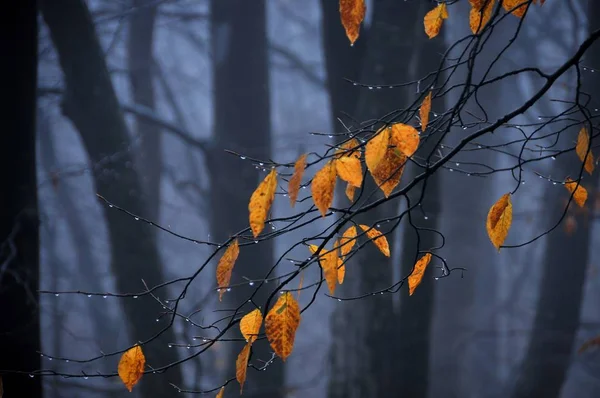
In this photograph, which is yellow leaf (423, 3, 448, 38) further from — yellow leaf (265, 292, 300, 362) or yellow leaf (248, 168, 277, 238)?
yellow leaf (265, 292, 300, 362)

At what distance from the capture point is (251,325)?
5.08 feet

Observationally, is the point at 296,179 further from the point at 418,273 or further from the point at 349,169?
the point at 418,273

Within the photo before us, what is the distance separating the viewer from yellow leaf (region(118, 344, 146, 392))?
1651mm

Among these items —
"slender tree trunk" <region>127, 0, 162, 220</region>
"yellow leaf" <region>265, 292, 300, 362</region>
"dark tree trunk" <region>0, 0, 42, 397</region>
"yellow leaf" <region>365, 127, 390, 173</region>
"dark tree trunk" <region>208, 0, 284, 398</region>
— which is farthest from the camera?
"slender tree trunk" <region>127, 0, 162, 220</region>

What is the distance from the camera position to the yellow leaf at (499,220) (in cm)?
160

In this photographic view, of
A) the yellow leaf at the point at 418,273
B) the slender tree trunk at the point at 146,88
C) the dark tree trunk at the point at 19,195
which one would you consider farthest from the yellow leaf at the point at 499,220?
the slender tree trunk at the point at 146,88

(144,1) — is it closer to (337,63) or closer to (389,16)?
(337,63)

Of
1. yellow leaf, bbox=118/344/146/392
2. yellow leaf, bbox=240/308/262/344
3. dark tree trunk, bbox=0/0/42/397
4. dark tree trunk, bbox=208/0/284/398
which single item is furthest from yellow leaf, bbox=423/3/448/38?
dark tree trunk, bbox=208/0/284/398

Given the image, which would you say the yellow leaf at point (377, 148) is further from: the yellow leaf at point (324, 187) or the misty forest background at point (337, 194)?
the misty forest background at point (337, 194)

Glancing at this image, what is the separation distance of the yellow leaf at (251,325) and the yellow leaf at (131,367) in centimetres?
36

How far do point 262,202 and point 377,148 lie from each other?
0.32 metres

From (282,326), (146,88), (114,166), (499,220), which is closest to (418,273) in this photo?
(499,220)

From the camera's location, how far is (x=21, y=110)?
2.84 m

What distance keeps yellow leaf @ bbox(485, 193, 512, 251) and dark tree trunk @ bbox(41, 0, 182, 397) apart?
2695mm
